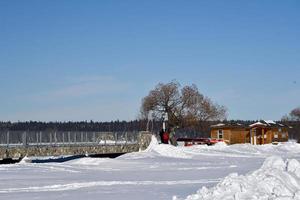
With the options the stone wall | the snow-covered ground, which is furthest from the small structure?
the snow-covered ground

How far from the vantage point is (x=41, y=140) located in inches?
1597

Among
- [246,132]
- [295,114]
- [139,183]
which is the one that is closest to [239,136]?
[246,132]

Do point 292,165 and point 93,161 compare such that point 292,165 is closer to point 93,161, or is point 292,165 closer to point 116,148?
point 93,161

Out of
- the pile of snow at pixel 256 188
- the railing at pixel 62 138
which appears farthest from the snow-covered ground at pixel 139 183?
the railing at pixel 62 138

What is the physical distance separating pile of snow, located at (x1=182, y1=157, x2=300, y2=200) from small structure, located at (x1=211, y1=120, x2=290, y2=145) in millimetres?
52273

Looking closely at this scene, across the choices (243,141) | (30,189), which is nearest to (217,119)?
(243,141)

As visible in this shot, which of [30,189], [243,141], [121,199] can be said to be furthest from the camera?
[243,141]

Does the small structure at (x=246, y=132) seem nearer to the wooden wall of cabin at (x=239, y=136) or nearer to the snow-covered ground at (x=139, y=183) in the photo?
the wooden wall of cabin at (x=239, y=136)

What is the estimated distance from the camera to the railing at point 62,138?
37500 mm

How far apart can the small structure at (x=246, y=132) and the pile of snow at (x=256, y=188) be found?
5227 centimetres

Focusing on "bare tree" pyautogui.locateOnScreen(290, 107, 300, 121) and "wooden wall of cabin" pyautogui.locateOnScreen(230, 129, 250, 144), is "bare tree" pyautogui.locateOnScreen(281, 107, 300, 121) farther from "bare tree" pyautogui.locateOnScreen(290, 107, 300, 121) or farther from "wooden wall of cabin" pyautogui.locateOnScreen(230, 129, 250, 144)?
"wooden wall of cabin" pyautogui.locateOnScreen(230, 129, 250, 144)

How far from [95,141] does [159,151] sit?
10383 millimetres

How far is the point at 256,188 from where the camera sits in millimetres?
12695

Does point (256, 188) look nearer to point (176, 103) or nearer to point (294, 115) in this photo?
point (176, 103)
